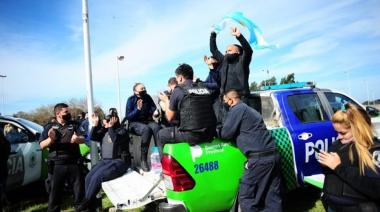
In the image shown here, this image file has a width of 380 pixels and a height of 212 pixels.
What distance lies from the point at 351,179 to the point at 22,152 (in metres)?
6.21

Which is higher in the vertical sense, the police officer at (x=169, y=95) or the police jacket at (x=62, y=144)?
the police officer at (x=169, y=95)

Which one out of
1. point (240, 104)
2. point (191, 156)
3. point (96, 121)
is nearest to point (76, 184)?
point (96, 121)

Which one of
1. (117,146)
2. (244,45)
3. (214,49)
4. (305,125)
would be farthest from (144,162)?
(305,125)

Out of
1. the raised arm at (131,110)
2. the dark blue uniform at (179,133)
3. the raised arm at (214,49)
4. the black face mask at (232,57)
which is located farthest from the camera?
the raised arm at (131,110)

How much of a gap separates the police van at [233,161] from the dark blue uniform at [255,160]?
0.11 meters

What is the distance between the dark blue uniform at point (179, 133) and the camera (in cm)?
373

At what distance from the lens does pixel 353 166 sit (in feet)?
9.02

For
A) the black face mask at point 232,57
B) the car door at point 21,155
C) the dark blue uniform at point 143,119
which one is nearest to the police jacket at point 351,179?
the black face mask at point 232,57

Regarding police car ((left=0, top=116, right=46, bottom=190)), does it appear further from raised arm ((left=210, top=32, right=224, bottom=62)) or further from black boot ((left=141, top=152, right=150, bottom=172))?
raised arm ((left=210, top=32, right=224, bottom=62))

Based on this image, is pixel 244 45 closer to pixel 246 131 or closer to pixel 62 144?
pixel 246 131

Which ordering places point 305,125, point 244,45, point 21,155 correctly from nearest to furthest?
1. point 244,45
2. point 305,125
3. point 21,155

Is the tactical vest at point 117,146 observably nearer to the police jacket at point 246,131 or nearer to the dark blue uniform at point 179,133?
the dark blue uniform at point 179,133

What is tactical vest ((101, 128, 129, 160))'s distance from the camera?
5.45m

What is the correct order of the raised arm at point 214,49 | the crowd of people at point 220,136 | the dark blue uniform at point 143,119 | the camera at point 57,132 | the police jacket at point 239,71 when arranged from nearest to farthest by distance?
the crowd of people at point 220,136, the police jacket at point 239,71, the camera at point 57,132, the raised arm at point 214,49, the dark blue uniform at point 143,119
